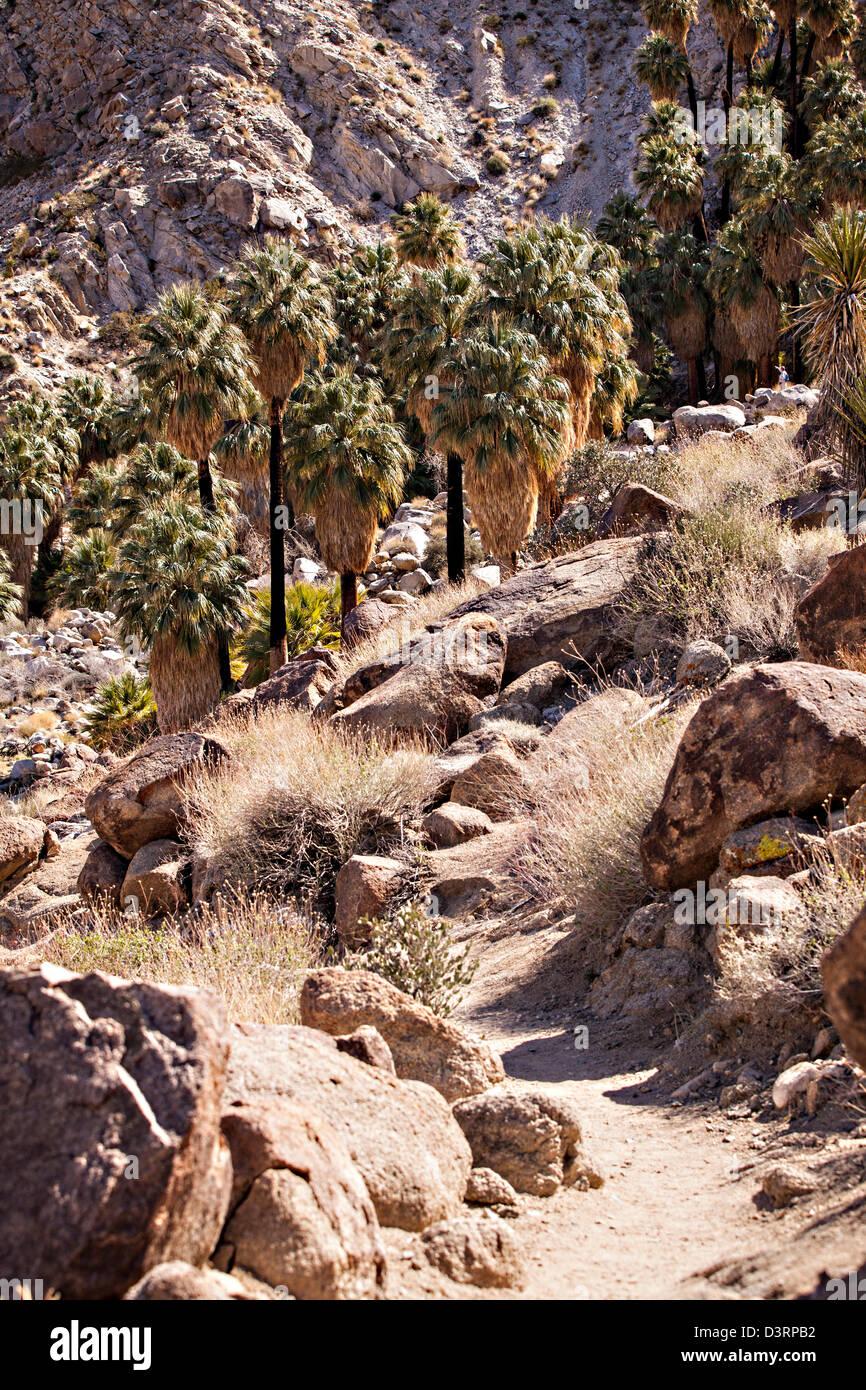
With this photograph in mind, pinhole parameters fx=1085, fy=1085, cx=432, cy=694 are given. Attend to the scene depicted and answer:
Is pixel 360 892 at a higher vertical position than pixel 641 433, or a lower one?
lower

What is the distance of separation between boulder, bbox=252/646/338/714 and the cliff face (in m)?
38.0

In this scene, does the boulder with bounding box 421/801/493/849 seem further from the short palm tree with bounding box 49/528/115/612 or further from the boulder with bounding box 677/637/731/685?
the short palm tree with bounding box 49/528/115/612

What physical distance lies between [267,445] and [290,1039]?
28.2 metres

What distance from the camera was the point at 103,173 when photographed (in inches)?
2313

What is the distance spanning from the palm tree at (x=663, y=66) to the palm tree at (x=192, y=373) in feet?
106

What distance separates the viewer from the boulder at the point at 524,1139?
183 inches

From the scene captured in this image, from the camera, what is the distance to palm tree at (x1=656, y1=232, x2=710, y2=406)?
42.8 metres

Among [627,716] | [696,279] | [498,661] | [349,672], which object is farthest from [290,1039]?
[696,279]

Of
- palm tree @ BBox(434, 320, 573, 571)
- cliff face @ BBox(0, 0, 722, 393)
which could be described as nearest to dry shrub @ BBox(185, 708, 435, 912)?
palm tree @ BBox(434, 320, 573, 571)

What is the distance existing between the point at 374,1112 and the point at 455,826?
306 inches

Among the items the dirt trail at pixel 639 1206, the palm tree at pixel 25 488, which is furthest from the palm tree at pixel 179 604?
the dirt trail at pixel 639 1206

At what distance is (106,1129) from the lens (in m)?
2.85

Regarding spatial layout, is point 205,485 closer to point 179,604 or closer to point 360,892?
point 179,604

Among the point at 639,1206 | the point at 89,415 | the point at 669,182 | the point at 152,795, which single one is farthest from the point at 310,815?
the point at 89,415
